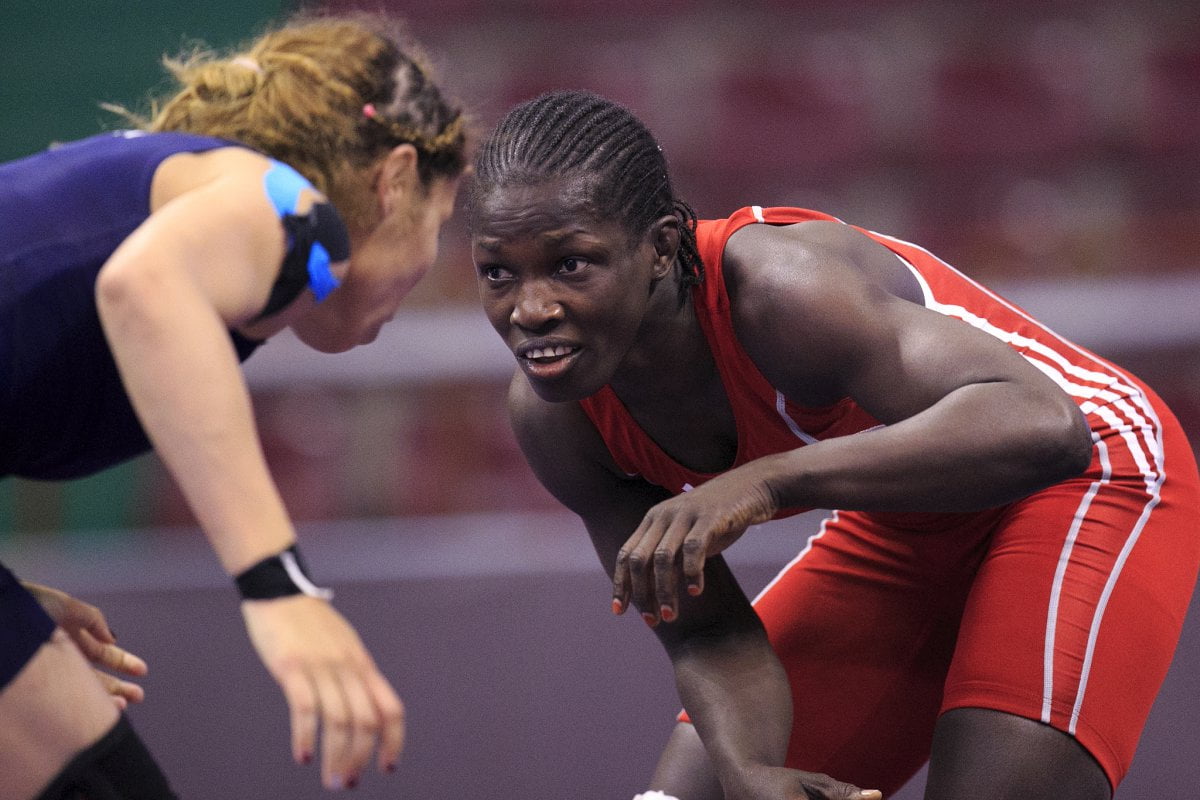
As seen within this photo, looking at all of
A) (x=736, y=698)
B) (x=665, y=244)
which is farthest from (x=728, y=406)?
(x=736, y=698)

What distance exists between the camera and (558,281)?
180 centimetres

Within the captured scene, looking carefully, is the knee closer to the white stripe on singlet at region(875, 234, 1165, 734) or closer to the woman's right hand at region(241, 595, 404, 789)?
the woman's right hand at region(241, 595, 404, 789)

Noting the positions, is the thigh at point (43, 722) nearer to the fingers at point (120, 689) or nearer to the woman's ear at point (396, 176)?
the fingers at point (120, 689)

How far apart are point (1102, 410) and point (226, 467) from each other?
1.18m

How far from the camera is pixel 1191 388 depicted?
184 inches

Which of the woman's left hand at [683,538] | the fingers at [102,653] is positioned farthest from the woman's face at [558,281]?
the fingers at [102,653]

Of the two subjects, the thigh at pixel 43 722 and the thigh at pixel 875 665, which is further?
the thigh at pixel 875 665

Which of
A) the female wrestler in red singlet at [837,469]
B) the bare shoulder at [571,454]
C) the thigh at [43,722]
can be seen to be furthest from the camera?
the bare shoulder at [571,454]

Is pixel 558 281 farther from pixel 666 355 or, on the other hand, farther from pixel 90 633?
pixel 90 633

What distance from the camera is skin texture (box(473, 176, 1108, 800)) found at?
5.45ft

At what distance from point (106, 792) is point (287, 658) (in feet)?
1.03

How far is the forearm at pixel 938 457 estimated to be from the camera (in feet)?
5.44

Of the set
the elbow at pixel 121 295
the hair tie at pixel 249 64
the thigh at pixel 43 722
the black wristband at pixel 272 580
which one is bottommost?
the thigh at pixel 43 722

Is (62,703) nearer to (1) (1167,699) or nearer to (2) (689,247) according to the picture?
(2) (689,247)
